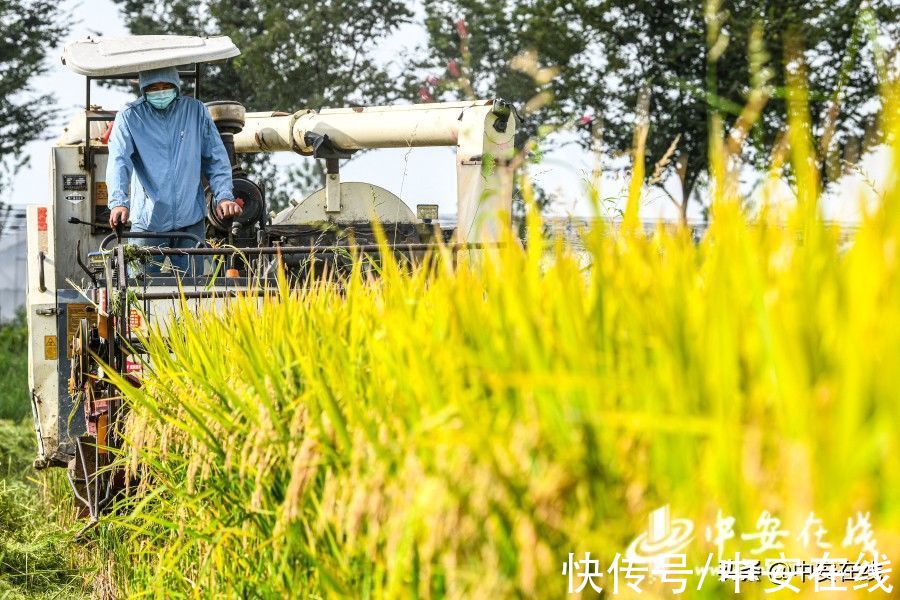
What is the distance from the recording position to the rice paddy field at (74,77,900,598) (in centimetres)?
180

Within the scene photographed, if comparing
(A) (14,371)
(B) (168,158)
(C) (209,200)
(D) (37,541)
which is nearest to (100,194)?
(C) (209,200)

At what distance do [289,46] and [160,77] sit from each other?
63.3 feet

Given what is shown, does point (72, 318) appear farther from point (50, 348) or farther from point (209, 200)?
point (209, 200)

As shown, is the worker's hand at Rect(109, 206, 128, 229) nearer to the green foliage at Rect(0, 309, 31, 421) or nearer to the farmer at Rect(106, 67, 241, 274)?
the farmer at Rect(106, 67, 241, 274)

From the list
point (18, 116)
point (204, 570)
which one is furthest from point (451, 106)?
point (18, 116)

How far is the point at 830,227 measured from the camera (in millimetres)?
2393

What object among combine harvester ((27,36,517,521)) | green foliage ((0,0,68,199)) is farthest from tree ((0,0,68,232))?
combine harvester ((27,36,517,521))

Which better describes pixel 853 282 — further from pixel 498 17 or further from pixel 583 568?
pixel 498 17

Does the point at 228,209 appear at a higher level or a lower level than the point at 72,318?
higher

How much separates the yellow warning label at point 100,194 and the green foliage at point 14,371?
4329mm

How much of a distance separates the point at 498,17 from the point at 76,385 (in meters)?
23.4

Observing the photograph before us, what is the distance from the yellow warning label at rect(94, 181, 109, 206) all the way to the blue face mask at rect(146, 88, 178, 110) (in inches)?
49.1

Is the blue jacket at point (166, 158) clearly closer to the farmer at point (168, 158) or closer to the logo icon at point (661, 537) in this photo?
the farmer at point (168, 158)

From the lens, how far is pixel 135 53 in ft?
27.2
